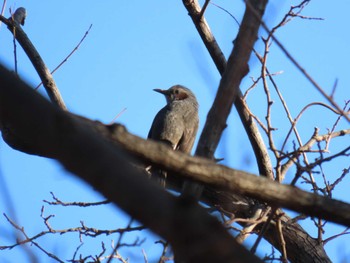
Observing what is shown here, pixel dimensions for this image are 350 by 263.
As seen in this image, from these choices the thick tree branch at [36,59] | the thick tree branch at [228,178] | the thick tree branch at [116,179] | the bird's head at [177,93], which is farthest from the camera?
the bird's head at [177,93]

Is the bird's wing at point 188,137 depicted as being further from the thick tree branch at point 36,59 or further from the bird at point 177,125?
the thick tree branch at point 36,59

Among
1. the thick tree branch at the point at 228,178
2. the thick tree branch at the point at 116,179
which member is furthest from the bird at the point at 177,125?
the thick tree branch at the point at 116,179

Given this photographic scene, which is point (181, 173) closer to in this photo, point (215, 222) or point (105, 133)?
point (105, 133)

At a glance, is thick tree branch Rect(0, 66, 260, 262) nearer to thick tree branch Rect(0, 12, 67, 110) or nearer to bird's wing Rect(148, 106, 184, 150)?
thick tree branch Rect(0, 12, 67, 110)

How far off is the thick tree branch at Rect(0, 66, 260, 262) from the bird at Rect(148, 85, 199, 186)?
7766mm

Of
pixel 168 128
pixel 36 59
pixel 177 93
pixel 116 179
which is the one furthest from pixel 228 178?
pixel 177 93

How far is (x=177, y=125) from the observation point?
1010 centimetres

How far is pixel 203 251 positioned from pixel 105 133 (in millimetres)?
1374

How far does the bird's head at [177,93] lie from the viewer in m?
11.8

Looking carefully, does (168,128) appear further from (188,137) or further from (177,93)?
(177,93)

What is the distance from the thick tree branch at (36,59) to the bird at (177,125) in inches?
130

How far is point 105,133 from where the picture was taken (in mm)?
2988

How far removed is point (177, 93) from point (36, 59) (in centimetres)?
548

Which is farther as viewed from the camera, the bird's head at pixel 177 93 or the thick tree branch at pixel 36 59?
the bird's head at pixel 177 93
